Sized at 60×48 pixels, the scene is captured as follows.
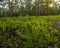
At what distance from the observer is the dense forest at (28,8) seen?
785 cm

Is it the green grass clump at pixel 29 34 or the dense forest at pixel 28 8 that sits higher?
the dense forest at pixel 28 8

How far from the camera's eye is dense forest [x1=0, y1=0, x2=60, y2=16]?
309 inches

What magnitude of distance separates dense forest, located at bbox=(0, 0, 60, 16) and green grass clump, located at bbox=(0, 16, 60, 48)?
1976 mm

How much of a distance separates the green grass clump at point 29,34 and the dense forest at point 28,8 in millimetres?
1976

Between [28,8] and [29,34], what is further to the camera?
[28,8]

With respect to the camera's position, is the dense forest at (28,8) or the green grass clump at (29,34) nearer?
the green grass clump at (29,34)

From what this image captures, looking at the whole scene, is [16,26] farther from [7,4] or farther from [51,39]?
[7,4]

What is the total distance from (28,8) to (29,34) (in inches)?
112

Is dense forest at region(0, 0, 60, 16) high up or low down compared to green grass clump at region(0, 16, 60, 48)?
up

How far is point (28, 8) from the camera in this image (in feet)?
26.7

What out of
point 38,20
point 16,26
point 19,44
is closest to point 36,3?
point 38,20

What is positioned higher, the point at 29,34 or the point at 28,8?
the point at 28,8

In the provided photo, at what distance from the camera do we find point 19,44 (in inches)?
207

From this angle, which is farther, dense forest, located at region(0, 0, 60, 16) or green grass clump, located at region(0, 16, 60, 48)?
dense forest, located at region(0, 0, 60, 16)
